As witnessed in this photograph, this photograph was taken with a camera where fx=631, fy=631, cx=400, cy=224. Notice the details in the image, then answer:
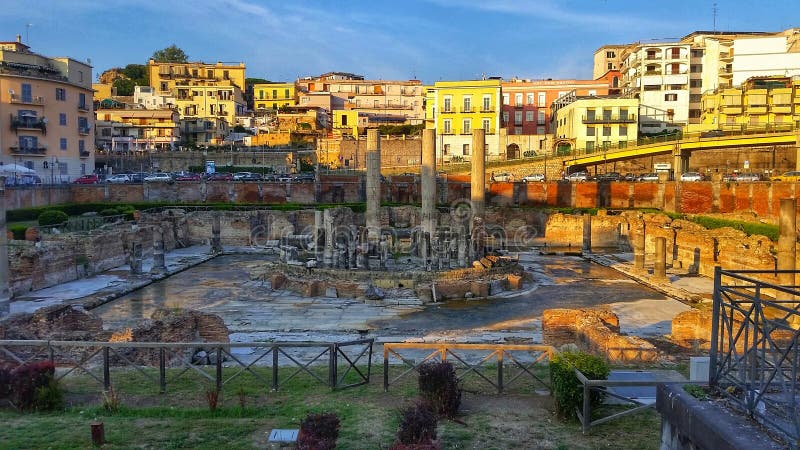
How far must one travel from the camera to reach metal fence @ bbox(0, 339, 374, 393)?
35.9ft

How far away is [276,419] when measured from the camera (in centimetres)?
962

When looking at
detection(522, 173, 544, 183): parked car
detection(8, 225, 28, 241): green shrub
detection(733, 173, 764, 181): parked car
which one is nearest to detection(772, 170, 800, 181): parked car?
detection(733, 173, 764, 181): parked car

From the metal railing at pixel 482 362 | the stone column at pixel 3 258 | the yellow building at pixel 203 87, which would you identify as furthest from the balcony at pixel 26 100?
the metal railing at pixel 482 362

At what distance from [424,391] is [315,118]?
2795 inches

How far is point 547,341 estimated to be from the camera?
17.3 m

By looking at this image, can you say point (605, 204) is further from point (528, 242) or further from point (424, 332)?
point (424, 332)

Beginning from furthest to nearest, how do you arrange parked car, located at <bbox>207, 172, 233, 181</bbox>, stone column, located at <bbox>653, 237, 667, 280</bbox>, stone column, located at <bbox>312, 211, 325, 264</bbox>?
parked car, located at <bbox>207, 172, 233, 181</bbox> → stone column, located at <bbox>312, 211, 325, 264</bbox> → stone column, located at <bbox>653, 237, 667, 280</bbox>

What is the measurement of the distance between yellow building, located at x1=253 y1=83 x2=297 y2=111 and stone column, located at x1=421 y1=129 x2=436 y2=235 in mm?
69039

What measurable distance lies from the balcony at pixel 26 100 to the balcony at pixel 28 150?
11.6ft

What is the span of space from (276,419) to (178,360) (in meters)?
5.99

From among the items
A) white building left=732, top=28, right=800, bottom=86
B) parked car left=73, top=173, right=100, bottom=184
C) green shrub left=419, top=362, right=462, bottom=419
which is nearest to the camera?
green shrub left=419, top=362, right=462, bottom=419

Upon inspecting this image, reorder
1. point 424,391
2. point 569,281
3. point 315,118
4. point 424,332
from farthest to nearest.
→ 1. point 315,118
2. point 569,281
3. point 424,332
4. point 424,391

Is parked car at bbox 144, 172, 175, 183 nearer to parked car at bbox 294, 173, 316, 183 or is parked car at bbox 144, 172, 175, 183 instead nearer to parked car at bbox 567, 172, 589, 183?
parked car at bbox 294, 173, 316, 183

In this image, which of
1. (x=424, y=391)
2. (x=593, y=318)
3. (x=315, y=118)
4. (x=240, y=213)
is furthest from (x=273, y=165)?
(x=424, y=391)
